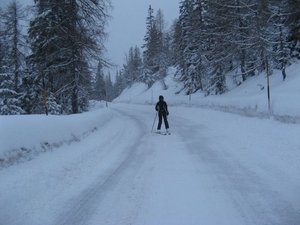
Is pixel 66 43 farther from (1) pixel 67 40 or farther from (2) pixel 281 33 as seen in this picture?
(2) pixel 281 33

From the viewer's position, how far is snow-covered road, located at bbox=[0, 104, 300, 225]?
390cm

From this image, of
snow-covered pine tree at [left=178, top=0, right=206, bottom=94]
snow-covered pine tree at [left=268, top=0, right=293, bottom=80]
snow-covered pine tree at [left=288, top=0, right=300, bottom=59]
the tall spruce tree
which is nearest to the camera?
the tall spruce tree

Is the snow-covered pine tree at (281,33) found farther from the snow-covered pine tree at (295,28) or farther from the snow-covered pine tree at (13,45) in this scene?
the snow-covered pine tree at (13,45)

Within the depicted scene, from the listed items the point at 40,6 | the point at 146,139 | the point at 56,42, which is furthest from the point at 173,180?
the point at 40,6

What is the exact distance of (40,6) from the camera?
1452 centimetres

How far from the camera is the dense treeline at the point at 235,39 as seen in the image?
19.3m

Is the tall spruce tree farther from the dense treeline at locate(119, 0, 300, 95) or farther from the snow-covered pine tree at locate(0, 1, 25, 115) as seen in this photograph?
the dense treeline at locate(119, 0, 300, 95)

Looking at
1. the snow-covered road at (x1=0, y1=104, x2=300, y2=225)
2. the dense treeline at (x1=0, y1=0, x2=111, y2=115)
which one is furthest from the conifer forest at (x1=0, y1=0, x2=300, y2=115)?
the snow-covered road at (x1=0, y1=104, x2=300, y2=225)

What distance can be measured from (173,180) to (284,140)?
182 inches

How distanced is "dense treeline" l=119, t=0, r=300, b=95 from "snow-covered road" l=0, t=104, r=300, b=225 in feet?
25.2

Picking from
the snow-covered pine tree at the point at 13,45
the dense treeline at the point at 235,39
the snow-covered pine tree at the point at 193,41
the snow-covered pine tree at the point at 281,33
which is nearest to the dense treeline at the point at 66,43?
the snow-covered pine tree at the point at 13,45

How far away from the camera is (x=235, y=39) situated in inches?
925

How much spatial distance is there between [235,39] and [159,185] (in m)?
21.6

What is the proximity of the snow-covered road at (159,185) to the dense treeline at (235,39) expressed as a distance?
7693mm
